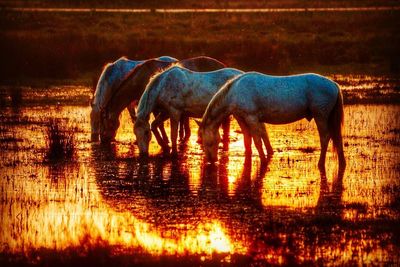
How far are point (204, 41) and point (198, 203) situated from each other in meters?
21.9

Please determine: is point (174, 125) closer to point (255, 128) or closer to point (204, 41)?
point (255, 128)

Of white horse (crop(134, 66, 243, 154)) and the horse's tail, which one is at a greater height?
white horse (crop(134, 66, 243, 154))

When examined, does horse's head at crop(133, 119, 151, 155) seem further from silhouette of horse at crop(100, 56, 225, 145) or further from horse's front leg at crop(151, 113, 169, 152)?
silhouette of horse at crop(100, 56, 225, 145)

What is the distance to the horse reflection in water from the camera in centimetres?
1020

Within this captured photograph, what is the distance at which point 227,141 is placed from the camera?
1656cm

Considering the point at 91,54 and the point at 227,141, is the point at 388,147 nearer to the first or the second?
the point at 227,141

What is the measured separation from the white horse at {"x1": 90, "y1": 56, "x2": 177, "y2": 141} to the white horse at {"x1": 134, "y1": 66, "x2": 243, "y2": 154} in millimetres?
1684

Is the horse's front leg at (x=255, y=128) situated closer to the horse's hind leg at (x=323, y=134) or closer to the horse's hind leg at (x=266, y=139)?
the horse's hind leg at (x=266, y=139)

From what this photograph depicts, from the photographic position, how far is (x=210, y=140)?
14445 mm

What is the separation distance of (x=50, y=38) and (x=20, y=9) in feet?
42.9

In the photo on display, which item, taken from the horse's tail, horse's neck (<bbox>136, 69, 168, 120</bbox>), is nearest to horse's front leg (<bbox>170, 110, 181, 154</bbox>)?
horse's neck (<bbox>136, 69, 168, 120</bbox>)

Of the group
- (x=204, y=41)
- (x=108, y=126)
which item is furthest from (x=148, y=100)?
(x=204, y=41)

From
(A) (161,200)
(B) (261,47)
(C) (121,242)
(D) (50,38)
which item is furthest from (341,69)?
(C) (121,242)

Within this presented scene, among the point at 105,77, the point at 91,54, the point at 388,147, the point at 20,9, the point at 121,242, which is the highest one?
the point at 20,9
